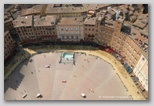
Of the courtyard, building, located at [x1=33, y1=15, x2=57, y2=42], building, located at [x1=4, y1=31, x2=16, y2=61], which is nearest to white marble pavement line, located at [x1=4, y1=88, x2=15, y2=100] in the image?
the courtyard

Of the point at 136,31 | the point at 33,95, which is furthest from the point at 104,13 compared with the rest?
the point at 33,95

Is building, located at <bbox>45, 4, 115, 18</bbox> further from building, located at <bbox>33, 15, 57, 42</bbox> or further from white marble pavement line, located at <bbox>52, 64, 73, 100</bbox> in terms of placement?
white marble pavement line, located at <bbox>52, 64, 73, 100</bbox>

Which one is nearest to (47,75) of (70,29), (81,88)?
(81,88)

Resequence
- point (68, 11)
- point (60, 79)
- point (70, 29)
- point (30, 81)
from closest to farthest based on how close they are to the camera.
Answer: point (30, 81)
point (60, 79)
point (70, 29)
point (68, 11)

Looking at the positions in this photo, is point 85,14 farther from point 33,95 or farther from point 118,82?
point 33,95

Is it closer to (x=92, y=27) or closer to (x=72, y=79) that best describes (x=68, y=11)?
(x=92, y=27)

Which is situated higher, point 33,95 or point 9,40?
point 9,40

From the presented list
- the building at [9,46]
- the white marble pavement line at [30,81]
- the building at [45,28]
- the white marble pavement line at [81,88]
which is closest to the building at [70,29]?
the building at [45,28]
